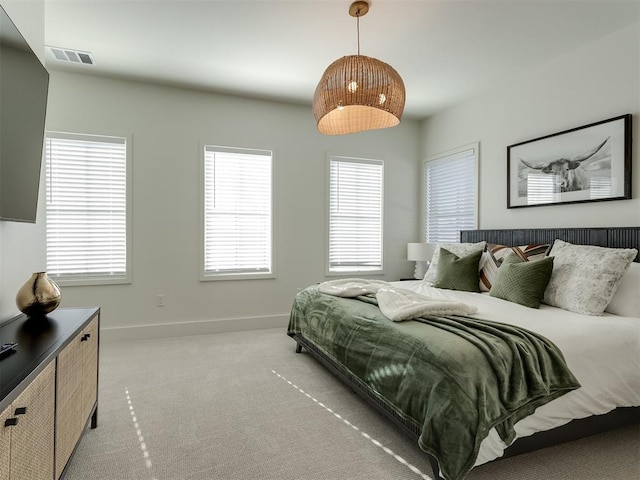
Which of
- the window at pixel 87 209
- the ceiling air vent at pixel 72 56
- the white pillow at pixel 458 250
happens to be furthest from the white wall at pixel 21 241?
the white pillow at pixel 458 250

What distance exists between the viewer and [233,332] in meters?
4.34

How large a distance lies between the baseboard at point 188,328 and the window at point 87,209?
558mm

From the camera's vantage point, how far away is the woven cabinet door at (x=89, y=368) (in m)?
1.92

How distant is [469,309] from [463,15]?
2228mm

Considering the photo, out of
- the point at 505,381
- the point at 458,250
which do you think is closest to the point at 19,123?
the point at 505,381

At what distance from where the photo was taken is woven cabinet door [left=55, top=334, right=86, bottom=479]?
1524 mm

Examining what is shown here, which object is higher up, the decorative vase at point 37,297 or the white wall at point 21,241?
the white wall at point 21,241

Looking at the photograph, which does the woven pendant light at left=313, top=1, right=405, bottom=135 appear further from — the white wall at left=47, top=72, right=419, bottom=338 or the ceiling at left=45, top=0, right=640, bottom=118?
the white wall at left=47, top=72, right=419, bottom=338

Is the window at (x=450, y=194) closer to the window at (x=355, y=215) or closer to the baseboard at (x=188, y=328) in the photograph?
the window at (x=355, y=215)

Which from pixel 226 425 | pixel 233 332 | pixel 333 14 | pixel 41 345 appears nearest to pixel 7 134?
pixel 41 345

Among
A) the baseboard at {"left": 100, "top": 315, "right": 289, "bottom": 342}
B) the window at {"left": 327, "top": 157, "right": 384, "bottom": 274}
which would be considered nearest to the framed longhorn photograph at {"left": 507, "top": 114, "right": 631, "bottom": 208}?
the window at {"left": 327, "top": 157, "right": 384, "bottom": 274}

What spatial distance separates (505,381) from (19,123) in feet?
8.59

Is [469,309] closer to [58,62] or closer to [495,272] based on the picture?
[495,272]

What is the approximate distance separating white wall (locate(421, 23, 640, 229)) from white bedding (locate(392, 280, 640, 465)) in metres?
1.28
